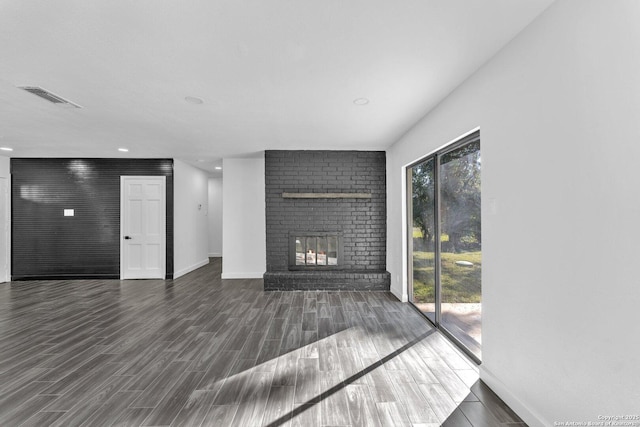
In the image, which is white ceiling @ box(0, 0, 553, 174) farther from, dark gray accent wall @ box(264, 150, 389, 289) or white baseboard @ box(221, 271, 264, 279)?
white baseboard @ box(221, 271, 264, 279)

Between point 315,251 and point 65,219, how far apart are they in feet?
16.9

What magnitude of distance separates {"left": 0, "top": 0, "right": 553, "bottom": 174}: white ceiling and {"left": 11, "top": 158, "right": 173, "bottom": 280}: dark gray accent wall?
2.33 metres

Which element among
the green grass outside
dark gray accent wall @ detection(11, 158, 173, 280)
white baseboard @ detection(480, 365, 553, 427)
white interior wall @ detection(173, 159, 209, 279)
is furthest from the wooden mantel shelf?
dark gray accent wall @ detection(11, 158, 173, 280)

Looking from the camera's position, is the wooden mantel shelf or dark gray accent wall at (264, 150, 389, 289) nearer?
the wooden mantel shelf

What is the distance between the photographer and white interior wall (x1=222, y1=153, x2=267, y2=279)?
6.33m

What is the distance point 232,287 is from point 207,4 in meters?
4.67

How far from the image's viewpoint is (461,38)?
2.01 m

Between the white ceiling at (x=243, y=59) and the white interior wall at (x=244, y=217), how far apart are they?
7.60 ft

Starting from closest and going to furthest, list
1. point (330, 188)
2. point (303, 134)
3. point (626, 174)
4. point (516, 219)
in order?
point (626, 174)
point (516, 219)
point (303, 134)
point (330, 188)

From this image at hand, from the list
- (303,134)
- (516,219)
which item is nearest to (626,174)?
(516,219)

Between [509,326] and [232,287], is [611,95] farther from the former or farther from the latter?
[232,287]

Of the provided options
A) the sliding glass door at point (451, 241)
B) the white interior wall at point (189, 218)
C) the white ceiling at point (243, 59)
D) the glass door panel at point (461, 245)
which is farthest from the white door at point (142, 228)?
the glass door panel at point (461, 245)

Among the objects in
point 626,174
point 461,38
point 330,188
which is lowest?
point 626,174

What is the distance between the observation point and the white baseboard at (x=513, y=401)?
1791 mm
